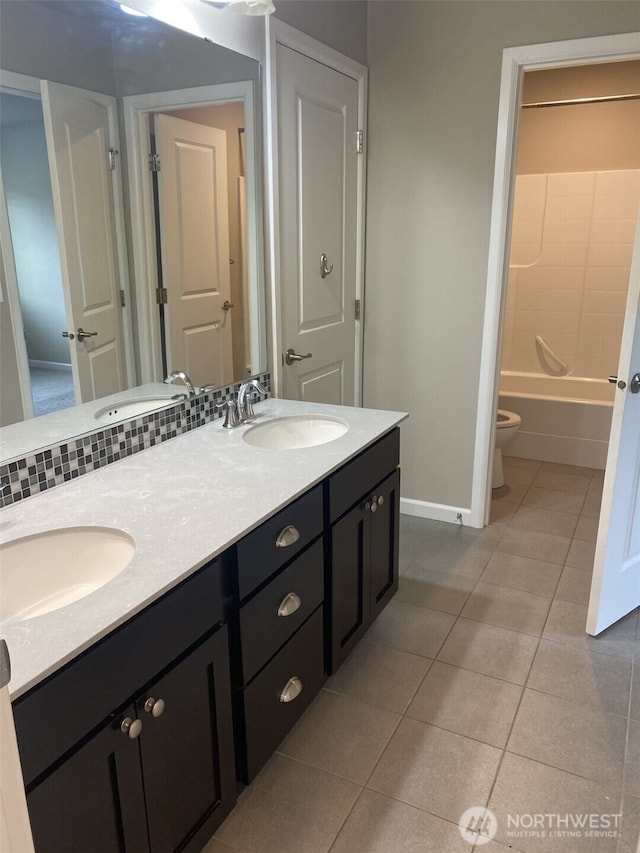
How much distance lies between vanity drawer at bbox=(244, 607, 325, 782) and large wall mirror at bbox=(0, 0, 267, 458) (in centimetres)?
79

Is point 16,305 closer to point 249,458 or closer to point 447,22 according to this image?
point 249,458

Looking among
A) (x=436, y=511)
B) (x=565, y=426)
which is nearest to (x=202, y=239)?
(x=436, y=511)

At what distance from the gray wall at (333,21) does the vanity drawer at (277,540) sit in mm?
A: 1761

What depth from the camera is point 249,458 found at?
5.90 feet

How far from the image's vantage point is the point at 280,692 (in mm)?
1657

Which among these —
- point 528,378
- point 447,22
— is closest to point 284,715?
point 447,22

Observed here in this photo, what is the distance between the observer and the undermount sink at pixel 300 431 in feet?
7.07

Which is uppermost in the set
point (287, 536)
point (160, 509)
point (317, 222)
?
point (317, 222)

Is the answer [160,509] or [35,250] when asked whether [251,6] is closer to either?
[35,250]

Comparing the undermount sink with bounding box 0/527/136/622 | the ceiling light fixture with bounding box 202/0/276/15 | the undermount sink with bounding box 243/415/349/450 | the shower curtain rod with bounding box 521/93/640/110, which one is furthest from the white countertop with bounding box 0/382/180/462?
the shower curtain rod with bounding box 521/93/640/110

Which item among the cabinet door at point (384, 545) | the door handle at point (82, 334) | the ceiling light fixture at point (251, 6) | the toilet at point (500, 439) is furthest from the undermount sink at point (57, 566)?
the toilet at point (500, 439)

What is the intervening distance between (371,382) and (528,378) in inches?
72.4

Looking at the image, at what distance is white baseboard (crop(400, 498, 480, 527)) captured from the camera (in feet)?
10.6

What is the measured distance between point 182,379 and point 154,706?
3.63 ft
